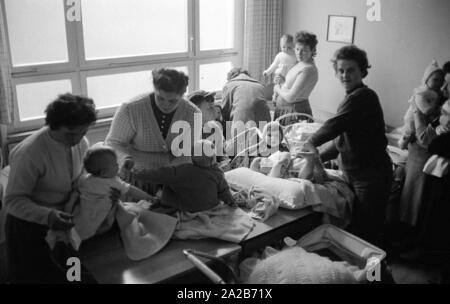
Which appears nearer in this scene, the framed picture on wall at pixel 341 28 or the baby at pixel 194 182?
the baby at pixel 194 182

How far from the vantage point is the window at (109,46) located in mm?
3350

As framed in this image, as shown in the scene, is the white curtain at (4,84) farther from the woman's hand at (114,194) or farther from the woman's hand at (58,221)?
the woman's hand at (58,221)

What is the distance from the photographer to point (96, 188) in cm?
180

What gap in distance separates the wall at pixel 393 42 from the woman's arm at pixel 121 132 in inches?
102

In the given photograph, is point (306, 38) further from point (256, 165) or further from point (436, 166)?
point (436, 166)

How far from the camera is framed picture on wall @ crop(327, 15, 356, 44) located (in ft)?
13.4

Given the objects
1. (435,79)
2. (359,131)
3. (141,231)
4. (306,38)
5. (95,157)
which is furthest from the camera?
(306,38)

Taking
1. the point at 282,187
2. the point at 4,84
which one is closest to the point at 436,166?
the point at 282,187

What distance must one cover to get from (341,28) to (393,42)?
57 cm

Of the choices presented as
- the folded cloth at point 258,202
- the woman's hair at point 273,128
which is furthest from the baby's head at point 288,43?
the folded cloth at point 258,202

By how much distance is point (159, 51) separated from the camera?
4.15 meters
